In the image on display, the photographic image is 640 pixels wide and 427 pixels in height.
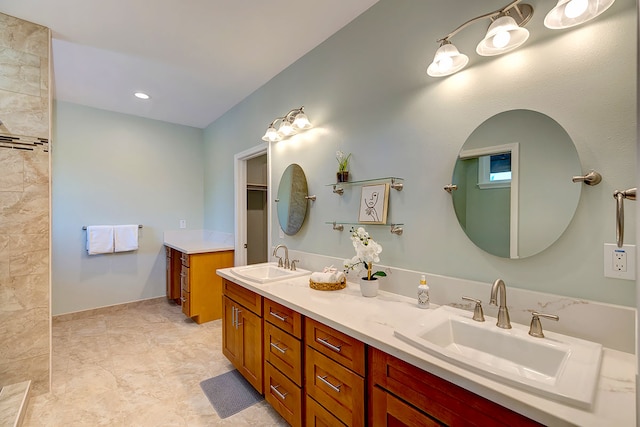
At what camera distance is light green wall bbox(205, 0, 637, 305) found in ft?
3.31

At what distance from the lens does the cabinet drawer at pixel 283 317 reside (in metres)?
1.50

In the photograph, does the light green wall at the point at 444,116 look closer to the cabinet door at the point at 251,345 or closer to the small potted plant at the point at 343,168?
the small potted plant at the point at 343,168

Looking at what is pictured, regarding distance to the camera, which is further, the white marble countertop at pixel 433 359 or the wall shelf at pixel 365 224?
the wall shelf at pixel 365 224

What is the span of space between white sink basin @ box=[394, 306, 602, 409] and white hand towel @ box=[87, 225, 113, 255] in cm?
379

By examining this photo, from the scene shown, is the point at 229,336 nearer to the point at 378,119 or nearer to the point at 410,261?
the point at 410,261

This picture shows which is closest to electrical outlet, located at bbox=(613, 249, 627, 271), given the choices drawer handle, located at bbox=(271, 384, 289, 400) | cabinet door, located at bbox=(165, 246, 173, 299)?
drawer handle, located at bbox=(271, 384, 289, 400)

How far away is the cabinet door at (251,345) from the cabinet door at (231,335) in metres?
0.06

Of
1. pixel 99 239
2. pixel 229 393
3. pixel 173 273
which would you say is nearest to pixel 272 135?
pixel 229 393

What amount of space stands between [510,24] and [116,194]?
4264 mm

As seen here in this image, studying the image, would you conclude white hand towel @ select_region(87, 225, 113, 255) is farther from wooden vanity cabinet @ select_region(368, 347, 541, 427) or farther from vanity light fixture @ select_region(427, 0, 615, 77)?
vanity light fixture @ select_region(427, 0, 615, 77)

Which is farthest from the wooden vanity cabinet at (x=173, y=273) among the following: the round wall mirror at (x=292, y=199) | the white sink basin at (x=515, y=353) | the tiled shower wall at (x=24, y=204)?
the white sink basin at (x=515, y=353)

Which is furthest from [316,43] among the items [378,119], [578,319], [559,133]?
[578,319]

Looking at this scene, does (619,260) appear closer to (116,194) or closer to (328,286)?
(328,286)

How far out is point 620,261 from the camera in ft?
3.21
